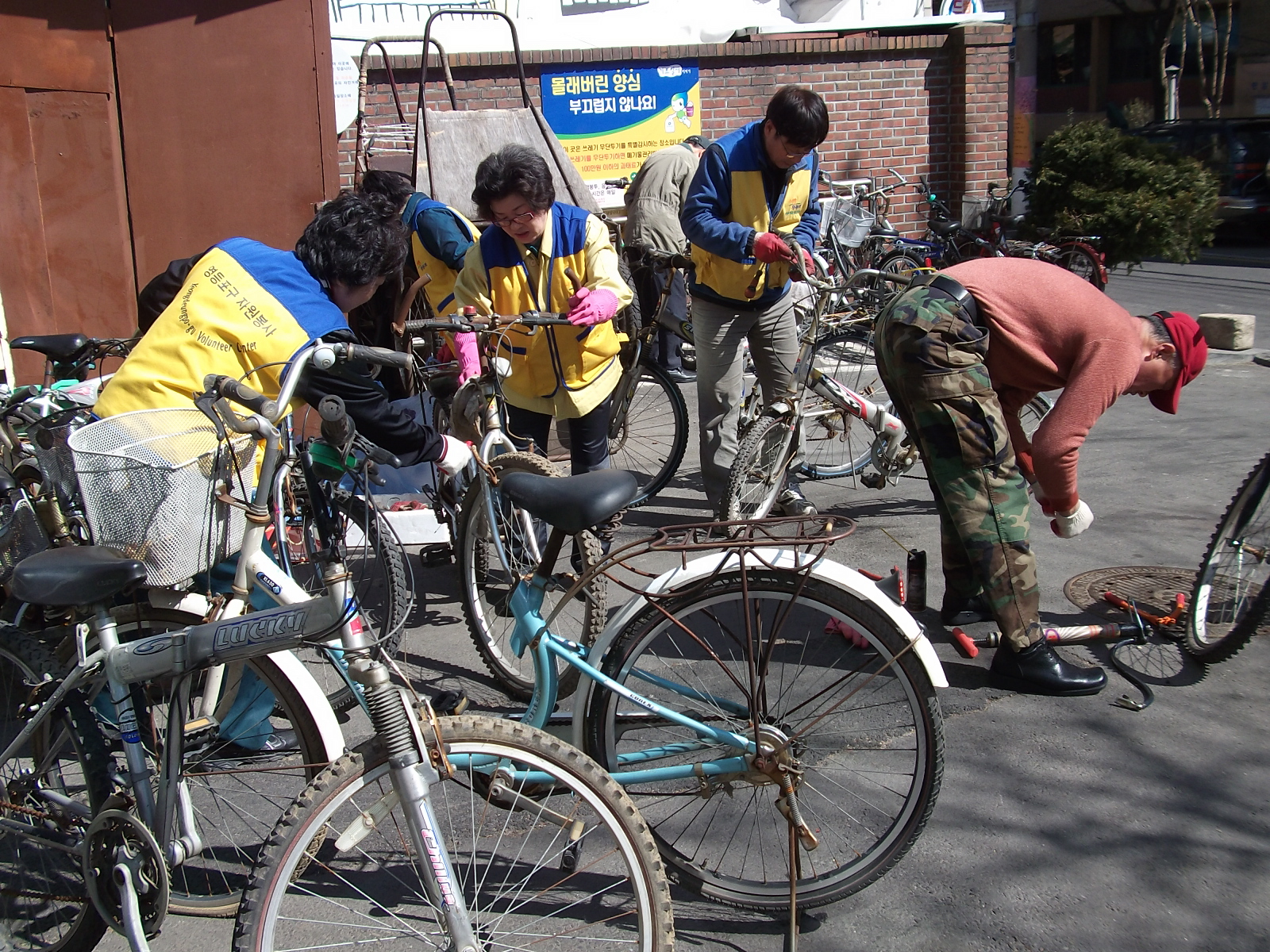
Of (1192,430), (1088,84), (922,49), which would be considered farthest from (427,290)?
(1088,84)

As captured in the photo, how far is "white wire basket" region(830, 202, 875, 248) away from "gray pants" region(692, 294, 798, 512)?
19.4 feet

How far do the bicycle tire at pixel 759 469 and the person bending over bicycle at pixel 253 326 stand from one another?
2258mm

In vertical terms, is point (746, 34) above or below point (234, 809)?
above

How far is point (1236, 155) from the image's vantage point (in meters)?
16.7

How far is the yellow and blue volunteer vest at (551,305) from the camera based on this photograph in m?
4.21

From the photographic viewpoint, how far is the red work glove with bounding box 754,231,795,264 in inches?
188

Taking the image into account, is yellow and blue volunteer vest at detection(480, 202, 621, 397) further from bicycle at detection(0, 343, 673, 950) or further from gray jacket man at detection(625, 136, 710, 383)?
gray jacket man at detection(625, 136, 710, 383)

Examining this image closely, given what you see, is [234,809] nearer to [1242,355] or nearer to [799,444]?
[799,444]

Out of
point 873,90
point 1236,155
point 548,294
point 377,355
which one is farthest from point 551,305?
point 1236,155

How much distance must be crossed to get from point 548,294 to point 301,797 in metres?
2.59

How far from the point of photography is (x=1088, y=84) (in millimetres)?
31281

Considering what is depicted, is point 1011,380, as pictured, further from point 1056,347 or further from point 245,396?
point 245,396

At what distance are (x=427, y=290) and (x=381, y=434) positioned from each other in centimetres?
207

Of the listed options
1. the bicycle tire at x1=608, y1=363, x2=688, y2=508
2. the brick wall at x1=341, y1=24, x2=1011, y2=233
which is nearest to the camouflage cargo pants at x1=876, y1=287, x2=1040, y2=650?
the bicycle tire at x1=608, y1=363, x2=688, y2=508
